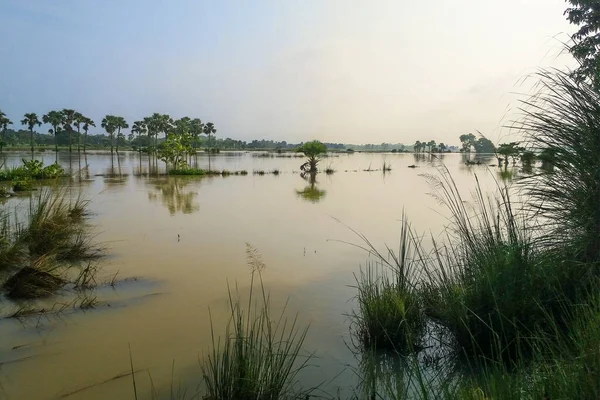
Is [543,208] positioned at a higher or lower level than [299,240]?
higher

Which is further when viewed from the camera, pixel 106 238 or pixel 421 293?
pixel 106 238

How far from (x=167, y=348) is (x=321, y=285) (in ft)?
8.44

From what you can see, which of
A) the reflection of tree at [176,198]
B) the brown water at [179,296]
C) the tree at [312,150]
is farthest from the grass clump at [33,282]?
the tree at [312,150]

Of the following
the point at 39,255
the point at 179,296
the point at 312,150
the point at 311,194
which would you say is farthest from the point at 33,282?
the point at 312,150

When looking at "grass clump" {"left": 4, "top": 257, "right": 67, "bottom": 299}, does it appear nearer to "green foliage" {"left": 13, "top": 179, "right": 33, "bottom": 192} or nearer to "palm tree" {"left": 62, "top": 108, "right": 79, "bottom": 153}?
"green foliage" {"left": 13, "top": 179, "right": 33, "bottom": 192}

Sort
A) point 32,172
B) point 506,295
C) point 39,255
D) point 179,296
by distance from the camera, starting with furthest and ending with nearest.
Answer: point 32,172, point 39,255, point 179,296, point 506,295

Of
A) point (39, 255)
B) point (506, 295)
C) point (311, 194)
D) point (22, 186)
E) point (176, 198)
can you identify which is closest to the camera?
point (506, 295)

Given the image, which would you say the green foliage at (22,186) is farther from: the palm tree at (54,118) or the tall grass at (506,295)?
the palm tree at (54,118)

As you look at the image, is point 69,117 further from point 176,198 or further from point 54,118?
point 176,198

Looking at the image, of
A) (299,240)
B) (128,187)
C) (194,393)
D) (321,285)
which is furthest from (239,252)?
(128,187)

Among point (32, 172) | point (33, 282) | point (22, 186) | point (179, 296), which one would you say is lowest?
point (179, 296)

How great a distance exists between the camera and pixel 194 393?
3.22 metres

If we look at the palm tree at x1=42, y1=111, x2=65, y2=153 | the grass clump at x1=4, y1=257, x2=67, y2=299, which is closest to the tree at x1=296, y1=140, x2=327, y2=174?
the grass clump at x1=4, y1=257, x2=67, y2=299

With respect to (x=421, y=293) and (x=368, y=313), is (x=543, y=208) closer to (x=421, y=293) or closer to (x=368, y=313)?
(x=421, y=293)
